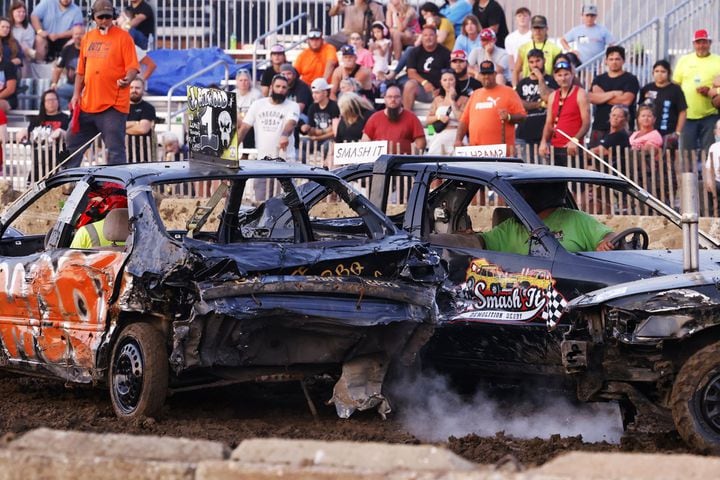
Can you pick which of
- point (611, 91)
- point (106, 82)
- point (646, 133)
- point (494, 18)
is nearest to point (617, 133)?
point (646, 133)

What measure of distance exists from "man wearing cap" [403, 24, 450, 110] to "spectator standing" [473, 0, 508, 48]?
1312 millimetres

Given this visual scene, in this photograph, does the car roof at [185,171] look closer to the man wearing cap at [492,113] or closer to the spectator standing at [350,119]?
the man wearing cap at [492,113]

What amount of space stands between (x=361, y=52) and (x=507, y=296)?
11.8 metres

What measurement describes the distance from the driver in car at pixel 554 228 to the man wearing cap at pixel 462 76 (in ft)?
27.1

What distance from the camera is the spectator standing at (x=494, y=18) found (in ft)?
66.7

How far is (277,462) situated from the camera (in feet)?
15.1

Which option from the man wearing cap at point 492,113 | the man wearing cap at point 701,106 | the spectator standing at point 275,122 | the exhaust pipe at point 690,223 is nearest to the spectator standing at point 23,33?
the spectator standing at point 275,122

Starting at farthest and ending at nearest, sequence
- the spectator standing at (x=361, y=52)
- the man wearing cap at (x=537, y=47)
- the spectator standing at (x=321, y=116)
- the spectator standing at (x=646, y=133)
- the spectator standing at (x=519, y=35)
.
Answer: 1. the spectator standing at (x=361, y=52)
2. the spectator standing at (x=519, y=35)
3. the man wearing cap at (x=537, y=47)
4. the spectator standing at (x=321, y=116)
5. the spectator standing at (x=646, y=133)

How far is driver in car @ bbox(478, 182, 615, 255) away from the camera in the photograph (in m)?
9.42

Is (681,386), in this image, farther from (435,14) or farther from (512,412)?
(435,14)

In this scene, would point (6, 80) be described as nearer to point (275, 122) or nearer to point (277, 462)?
point (275, 122)

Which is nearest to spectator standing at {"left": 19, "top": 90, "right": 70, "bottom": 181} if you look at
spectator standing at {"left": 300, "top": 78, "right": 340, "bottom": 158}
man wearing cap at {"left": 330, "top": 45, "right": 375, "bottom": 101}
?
spectator standing at {"left": 300, "top": 78, "right": 340, "bottom": 158}

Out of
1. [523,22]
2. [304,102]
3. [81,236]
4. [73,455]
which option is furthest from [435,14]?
[73,455]

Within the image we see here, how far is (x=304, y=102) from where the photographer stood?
1916 centimetres
